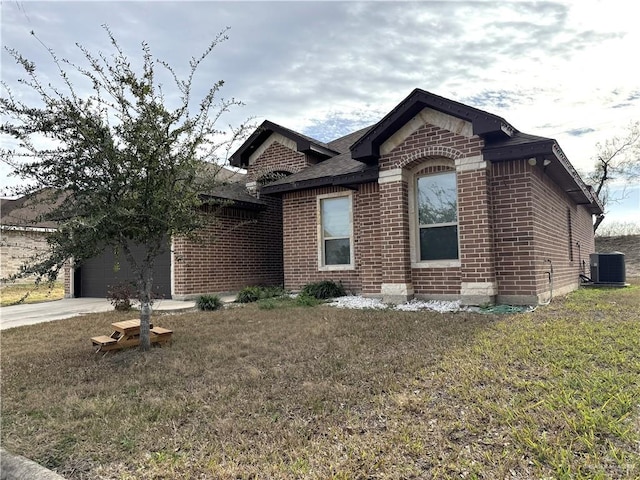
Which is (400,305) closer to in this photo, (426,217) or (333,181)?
(426,217)

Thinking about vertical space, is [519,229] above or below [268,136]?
below

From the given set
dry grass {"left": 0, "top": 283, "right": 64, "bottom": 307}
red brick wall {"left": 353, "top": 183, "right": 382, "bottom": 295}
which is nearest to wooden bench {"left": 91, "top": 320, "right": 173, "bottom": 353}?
red brick wall {"left": 353, "top": 183, "right": 382, "bottom": 295}

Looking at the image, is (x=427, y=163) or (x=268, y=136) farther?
(x=268, y=136)

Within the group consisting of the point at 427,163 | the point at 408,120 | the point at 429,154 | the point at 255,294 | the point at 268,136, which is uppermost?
the point at 268,136

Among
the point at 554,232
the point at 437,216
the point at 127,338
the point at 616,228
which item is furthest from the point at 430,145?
the point at 616,228

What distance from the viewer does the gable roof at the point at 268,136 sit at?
1249 cm

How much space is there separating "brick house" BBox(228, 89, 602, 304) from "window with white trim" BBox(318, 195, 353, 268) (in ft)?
0.09

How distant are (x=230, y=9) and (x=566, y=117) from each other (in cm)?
1316

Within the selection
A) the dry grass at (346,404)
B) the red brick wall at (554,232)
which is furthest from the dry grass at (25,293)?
the red brick wall at (554,232)

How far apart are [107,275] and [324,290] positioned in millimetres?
8361

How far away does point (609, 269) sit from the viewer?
13344 millimetres

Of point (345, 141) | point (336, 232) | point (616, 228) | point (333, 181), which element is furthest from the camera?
point (616, 228)

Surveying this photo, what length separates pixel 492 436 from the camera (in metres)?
2.66

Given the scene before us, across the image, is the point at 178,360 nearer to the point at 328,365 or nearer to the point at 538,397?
the point at 328,365
